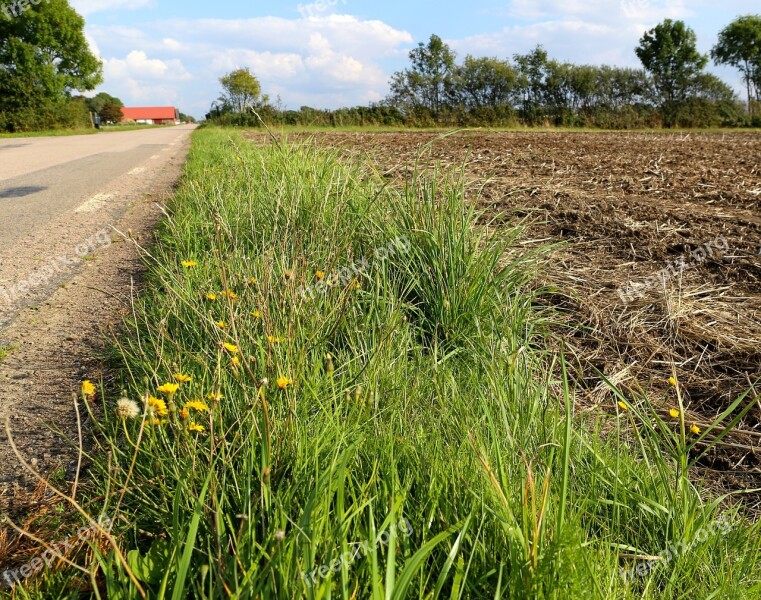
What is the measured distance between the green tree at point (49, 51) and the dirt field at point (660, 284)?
44169 millimetres

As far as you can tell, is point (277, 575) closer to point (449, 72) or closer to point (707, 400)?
point (707, 400)

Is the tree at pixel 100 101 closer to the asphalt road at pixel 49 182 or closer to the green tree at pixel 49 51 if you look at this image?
the green tree at pixel 49 51

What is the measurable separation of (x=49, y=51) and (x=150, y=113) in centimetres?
8165

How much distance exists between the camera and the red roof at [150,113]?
419 feet

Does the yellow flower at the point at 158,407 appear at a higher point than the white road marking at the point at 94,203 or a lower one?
higher

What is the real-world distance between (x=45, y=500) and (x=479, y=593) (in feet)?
4.31

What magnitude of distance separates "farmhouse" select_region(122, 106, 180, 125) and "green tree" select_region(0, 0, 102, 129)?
7512 cm

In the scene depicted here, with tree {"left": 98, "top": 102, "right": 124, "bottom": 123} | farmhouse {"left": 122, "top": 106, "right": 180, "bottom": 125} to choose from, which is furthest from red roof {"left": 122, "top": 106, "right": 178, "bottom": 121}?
tree {"left": 98, "top": 102, "right": 124, "bottom": 123}

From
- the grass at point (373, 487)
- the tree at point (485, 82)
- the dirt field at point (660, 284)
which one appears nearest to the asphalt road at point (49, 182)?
the dirt field at point (660, 284)

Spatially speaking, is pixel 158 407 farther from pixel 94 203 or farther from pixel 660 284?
pixel 94 203

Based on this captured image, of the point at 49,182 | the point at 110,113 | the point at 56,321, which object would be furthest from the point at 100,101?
the point at 56,321

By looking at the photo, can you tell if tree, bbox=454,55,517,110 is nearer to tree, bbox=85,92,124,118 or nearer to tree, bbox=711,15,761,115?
tree, bbox=711,15,761,115

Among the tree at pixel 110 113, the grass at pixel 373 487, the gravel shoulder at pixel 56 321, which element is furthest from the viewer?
the tree at pixel 110 113

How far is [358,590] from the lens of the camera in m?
1.45
